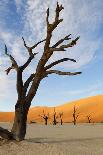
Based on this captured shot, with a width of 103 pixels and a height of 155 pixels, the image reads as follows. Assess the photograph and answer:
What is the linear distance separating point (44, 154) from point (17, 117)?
11.4 ft

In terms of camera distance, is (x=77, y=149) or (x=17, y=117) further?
(x=17, y=117)

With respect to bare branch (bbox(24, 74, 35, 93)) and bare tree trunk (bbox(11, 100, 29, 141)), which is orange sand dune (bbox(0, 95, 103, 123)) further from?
bare tree trunk (bbox(11, 100, 29, 141))

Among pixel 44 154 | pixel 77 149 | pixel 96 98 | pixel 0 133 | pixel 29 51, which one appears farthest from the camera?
pixel 96 98

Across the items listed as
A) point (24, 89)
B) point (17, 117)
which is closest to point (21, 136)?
point (17, 117)

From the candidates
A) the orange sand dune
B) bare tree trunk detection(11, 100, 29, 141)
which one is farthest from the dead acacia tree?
the orange sand dune

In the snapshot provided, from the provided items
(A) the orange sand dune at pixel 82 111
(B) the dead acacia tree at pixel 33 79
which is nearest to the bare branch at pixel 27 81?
(B) the dead acacia tree at pixel 33 79

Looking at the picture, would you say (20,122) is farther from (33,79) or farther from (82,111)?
(82,111)

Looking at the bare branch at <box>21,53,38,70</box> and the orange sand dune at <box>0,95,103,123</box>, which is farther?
the orange sand dune at <box>0,95,103,123</box>

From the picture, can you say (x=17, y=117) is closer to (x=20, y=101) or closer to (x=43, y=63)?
(x=20, y=101)

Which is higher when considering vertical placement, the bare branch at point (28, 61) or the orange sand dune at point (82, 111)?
the orange sand dune at point (82, 111)

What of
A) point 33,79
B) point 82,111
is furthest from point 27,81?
point 82,111

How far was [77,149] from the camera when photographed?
16203 mm

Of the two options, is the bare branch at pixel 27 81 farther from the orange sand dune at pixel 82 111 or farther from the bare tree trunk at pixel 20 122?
the orange sand dune at pixel 82 111

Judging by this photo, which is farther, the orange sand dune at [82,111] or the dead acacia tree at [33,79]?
the orange sand dune at [82,111]
